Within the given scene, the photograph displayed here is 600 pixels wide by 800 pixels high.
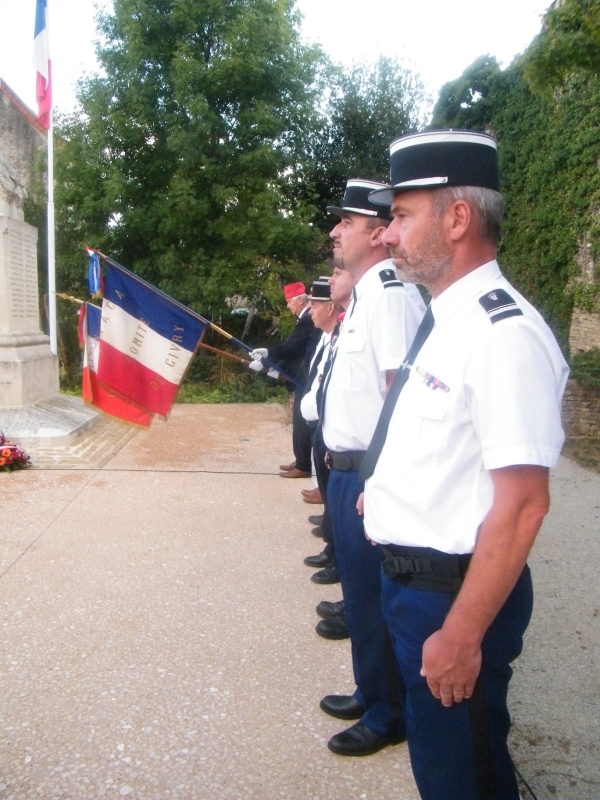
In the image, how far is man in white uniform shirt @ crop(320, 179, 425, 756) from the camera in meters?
2.53

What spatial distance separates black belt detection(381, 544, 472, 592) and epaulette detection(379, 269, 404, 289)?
1171 mm

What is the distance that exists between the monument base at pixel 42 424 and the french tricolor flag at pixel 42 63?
4.97 m

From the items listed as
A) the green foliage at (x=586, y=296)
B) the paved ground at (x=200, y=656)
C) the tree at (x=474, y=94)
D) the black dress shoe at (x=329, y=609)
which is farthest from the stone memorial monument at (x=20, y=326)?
the tree at (x=474, y=94)

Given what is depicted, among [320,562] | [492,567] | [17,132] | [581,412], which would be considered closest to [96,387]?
[320,562]

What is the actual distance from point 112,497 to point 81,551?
1210mm

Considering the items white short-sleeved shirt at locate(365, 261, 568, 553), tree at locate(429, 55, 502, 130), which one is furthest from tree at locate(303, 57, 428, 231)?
white short-sleeved shirt at locate(365, 261, 568, 553)

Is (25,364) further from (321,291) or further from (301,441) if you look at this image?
(321,291)

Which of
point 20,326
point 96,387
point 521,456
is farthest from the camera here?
point 20,326

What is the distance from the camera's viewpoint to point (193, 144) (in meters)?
12.1

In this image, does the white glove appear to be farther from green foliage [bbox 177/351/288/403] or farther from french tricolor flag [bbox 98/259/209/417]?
green foliage [bbox 177/351/288/403]

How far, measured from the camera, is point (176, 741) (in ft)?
8.44

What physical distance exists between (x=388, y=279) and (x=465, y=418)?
1.19m

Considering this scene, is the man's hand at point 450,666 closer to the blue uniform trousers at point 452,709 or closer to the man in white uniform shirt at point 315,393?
the blue uniform trousers at point 452,709

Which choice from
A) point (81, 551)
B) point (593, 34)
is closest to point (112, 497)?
point (81, 551)
